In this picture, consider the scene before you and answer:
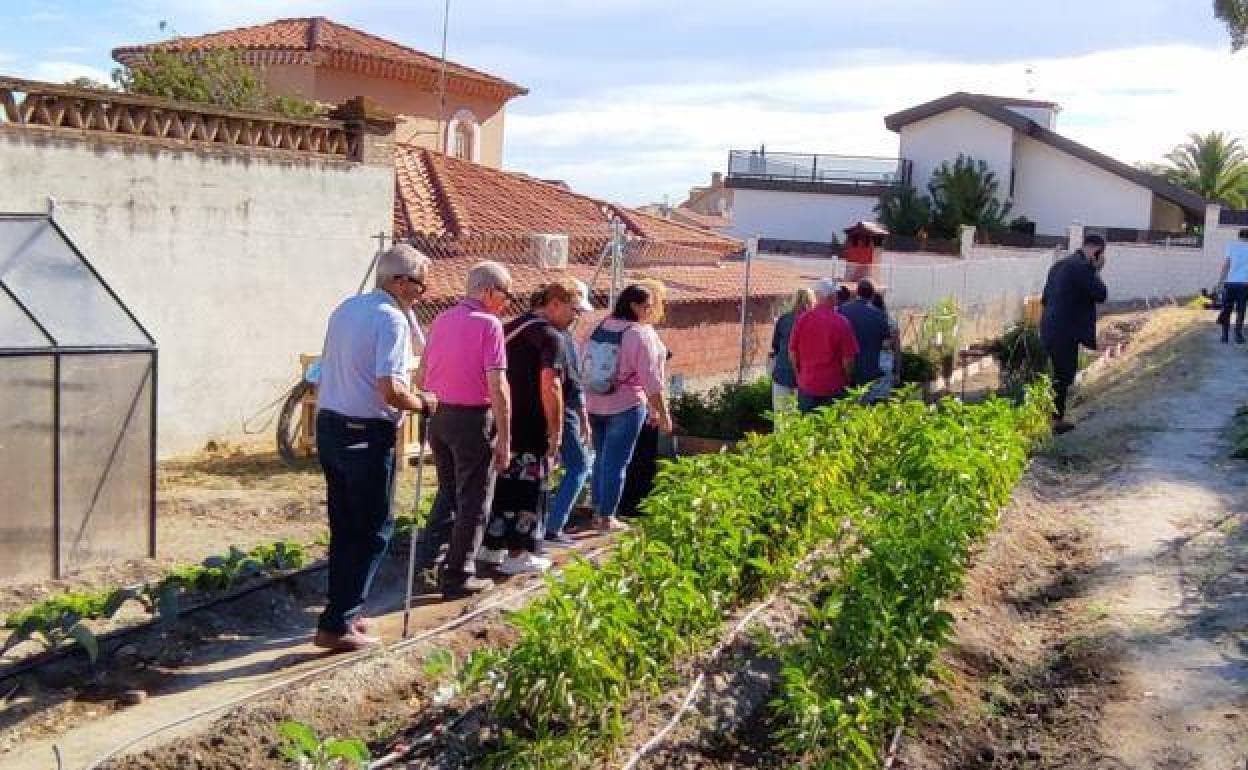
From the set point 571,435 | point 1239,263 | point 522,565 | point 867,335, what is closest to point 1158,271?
point 1239,263

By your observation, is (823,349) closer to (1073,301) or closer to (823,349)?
(823,349)

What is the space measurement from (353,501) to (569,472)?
2536 millimetres

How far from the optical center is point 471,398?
7492 millimetres

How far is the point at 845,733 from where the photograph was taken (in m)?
5.48

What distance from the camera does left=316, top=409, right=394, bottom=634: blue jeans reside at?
6547 millimetres

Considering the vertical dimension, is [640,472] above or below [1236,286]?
below

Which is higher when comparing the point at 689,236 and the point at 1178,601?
the point at 689,236

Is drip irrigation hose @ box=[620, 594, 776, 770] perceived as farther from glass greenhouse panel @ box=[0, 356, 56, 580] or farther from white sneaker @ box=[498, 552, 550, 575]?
glass greenhouse panel @ box=[0, 356, 56, 580]

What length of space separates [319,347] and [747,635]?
414 inches

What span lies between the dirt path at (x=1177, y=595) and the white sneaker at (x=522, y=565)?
298cm

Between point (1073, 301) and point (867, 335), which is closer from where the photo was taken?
point (867, 335)

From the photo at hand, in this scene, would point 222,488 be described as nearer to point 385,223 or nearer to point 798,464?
point 385,223

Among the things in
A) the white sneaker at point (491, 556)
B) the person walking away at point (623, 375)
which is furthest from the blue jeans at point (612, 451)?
the white sneaker at point (491, 556)

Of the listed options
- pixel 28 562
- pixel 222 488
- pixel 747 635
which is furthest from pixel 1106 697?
pixel 222 488
